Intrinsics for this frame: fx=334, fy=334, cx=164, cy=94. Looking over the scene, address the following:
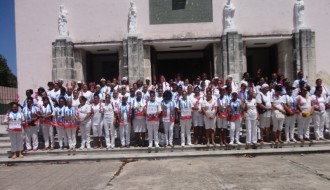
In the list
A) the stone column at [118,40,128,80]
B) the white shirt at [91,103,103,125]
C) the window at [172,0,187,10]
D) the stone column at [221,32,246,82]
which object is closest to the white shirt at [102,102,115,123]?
the white shirt at [91,103,103,125]

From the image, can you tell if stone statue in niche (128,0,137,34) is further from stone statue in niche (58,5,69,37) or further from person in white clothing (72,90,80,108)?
person in white clothing (72,90,80,108)

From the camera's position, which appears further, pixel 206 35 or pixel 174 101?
pixel 206 35

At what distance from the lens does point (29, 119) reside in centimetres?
949

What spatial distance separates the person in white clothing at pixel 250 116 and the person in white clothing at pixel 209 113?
0.88 meters

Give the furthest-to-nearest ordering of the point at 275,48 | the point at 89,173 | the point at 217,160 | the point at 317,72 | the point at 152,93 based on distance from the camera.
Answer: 1. the point at 275,48
2. the point at 317,72
3. the point at 152,93
4. the point at 217,160
5. the point at 89,173

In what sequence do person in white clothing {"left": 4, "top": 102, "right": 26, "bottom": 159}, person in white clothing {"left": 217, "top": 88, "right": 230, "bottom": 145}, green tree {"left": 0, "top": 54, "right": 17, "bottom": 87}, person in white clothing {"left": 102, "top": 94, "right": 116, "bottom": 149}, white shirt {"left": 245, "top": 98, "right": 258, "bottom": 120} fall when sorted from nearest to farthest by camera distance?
person in white clothing {"left": 4, "top": 102, "right": 26, "bottom": 159} → white shirt {"left": 245, "top": 98, "right": 258, "bottom": 120} → person in white clothing {"left": 217, "top": 88, "right": 230, "bottom": 145} → person in white clothing {"left": 102, "top": 94, "right": 116, "bottom": 149} → green tree {"left": 0, "top": 54, "right": 17, "bottom": 87}

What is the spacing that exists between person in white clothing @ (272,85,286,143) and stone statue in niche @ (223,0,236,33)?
4.89m

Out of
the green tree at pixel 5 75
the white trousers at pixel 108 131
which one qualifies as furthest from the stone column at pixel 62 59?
the green tree at pixel 5 75

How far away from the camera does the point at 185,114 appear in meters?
9.41

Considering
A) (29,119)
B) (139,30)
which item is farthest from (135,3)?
(29,119)

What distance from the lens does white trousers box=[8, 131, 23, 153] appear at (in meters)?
9.19

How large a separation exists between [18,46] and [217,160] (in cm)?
1017

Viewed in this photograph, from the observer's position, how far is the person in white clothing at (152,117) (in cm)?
934

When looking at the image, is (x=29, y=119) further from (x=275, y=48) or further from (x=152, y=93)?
(x=275, y=48)
